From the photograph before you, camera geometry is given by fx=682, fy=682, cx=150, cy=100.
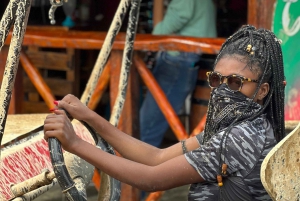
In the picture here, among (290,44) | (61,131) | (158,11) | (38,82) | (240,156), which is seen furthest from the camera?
(158,11)

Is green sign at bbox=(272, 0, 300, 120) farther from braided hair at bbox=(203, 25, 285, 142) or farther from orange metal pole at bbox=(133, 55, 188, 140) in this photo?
braided hair at bbox=(203, 25, 285, 142)

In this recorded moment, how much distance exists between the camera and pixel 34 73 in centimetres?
518

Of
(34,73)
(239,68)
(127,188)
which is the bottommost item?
(127,188)

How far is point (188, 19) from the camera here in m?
5.54

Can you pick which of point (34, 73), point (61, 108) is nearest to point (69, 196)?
point (61, 108)

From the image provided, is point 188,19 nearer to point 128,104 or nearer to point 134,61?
point 134,61

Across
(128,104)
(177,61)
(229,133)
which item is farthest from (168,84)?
(229,133)

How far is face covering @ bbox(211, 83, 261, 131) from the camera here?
95.9 inches

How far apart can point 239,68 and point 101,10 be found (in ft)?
19.5

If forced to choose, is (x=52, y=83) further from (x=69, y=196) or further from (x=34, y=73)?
(x=69, y=196)

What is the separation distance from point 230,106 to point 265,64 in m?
0.21

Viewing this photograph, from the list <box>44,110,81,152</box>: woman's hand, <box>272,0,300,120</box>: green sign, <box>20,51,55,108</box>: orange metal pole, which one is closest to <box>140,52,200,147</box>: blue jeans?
<box>20,51,55,108</box>: orange metal pole

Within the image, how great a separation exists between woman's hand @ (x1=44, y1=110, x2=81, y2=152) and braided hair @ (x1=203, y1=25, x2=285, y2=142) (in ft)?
1.81

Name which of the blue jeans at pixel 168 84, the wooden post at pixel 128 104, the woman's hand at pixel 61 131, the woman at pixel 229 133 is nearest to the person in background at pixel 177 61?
the blue jeans at pixel 168 84
